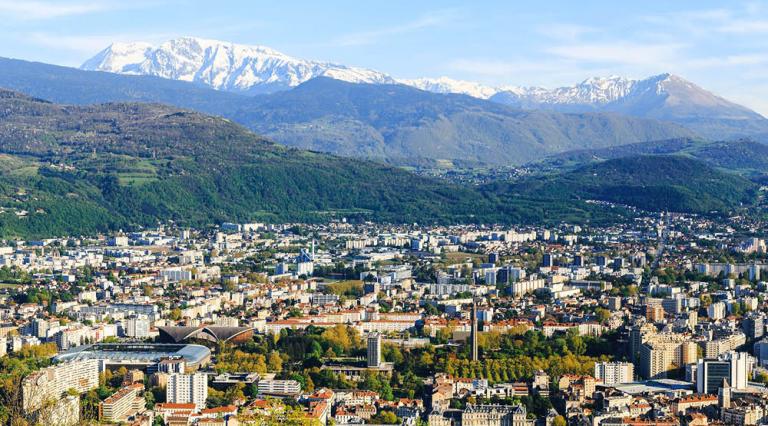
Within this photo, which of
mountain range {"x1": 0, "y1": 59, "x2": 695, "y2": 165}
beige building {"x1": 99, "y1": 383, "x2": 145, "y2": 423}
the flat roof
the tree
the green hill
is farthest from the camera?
mountain range {"x1": 0, "y1": 59, "x2": 695, "y2": 165}

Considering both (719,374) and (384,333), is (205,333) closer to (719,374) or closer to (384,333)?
(384,333)

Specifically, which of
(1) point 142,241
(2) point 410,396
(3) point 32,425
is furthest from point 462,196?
(3) point 32,425

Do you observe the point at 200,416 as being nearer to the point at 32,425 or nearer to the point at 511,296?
the point at 32,425

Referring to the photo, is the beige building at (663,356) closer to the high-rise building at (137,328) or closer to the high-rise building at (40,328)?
the high-rise building at (137,328)

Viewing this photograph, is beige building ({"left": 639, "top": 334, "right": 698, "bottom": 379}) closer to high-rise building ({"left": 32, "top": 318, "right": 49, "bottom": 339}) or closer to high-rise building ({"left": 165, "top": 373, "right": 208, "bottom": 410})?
high-rise building ({"left": 165, "top": 373, "right": 208, "bottom": 410})

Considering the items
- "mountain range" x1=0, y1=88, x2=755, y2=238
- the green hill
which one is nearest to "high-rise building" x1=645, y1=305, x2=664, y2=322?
"mountain range" x1=0, y1=88, x2=755, y2=238

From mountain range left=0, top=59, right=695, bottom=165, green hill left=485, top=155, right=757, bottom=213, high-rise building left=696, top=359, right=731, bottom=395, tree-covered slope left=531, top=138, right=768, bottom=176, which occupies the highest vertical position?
mountain range left=0, top=59, right=695, bottom=165

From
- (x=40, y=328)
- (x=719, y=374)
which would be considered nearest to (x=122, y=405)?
(x=40, y=328)

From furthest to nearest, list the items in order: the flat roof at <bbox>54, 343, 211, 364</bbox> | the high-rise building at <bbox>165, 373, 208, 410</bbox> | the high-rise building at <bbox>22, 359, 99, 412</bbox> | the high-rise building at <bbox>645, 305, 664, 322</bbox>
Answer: the high-rise building at <bbox>645, 305, 664, 322</bbox>, the flat roof at <bbox>54, 343, 211, 364</bbox>, the high-rise building at <bbox>165, 373, 208, 410</bbox>, the high-rise building at <bbox>22, 359, 99, 412</bbox>
